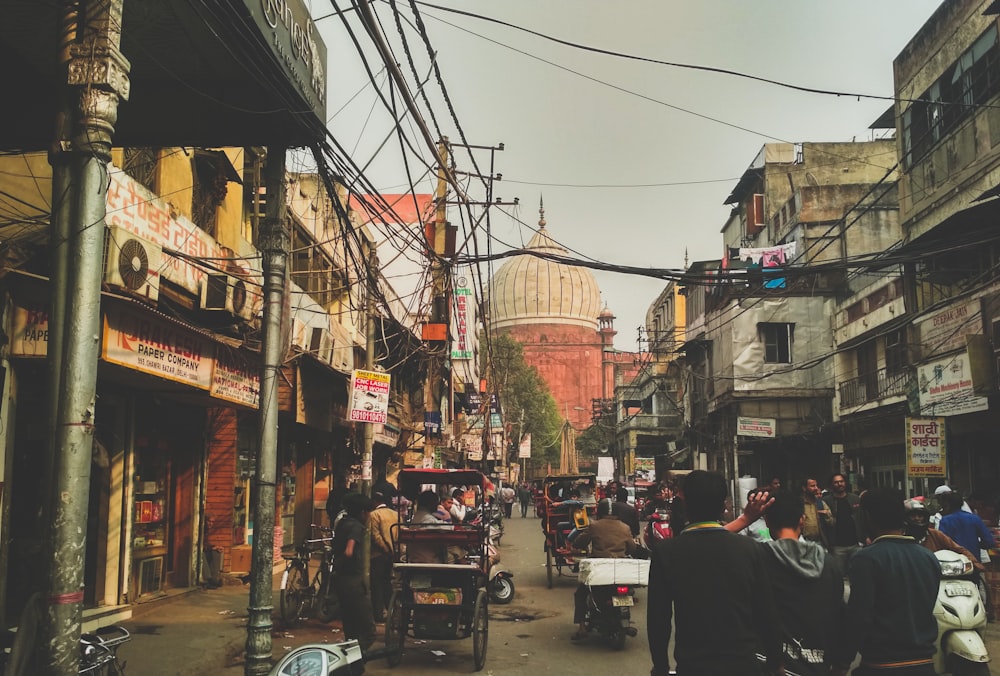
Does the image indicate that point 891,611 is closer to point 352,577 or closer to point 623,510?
point 352,577

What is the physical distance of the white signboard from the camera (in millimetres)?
16922

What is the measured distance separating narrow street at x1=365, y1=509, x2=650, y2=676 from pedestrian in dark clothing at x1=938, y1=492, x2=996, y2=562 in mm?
3832

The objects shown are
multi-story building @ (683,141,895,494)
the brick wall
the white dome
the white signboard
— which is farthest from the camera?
the white dome

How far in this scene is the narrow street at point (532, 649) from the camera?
8.98 meters

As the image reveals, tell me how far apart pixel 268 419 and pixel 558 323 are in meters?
79.5

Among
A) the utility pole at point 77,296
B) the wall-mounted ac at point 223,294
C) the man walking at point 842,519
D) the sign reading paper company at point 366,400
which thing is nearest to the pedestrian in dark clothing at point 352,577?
the utility pole at point 77,296

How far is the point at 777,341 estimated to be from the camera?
115 ft

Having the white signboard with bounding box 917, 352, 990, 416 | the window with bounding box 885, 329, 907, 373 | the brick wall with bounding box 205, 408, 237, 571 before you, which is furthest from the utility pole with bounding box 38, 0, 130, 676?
the window with bounding box 885, 329, 907, 373

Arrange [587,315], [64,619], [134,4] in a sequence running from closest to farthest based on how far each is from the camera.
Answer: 1. [64,619]
2. [134,4]
3. [587,315]

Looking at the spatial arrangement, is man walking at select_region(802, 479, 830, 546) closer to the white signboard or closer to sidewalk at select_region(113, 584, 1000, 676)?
sidewalk at select_region(113, 584, 1000, 676)

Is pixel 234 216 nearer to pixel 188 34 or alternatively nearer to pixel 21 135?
pixel 21 135

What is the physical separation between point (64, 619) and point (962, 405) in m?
16.9

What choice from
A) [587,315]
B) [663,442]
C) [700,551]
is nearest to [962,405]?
[700,551]

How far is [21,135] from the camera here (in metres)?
8.77
